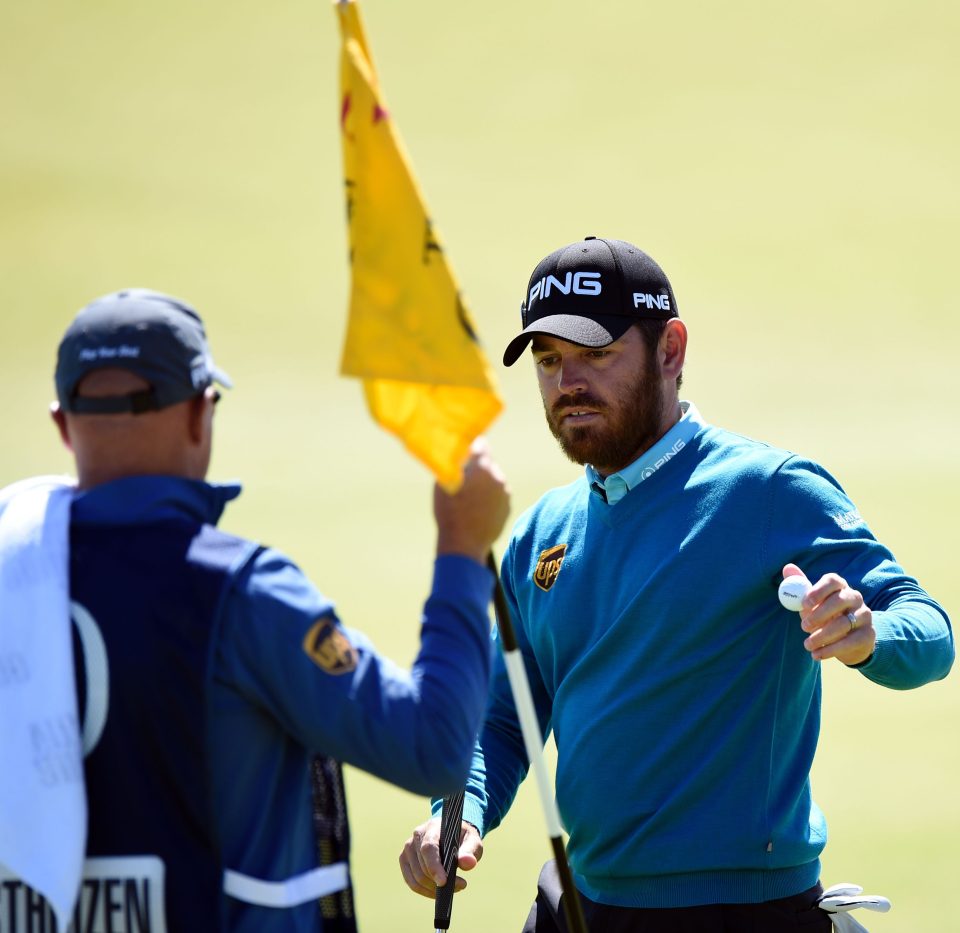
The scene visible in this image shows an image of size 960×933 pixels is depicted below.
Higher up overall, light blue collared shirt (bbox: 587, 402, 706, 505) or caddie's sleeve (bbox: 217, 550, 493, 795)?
light blue collared shirt (bbox: 587, 402, 706, 505)

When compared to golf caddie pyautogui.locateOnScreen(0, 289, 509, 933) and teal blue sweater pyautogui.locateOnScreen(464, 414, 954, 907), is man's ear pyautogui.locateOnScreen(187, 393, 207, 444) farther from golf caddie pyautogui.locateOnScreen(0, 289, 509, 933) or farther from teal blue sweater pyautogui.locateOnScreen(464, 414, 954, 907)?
teal blue sweater pyautogui.locateOnScreen(464, 414, 954, 907)

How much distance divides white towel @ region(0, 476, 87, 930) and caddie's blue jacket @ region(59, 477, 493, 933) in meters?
0.03

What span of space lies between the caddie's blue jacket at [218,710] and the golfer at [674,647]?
0.79 metres

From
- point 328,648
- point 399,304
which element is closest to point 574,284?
point 399,304

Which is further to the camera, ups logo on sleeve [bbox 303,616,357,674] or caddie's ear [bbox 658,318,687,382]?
caddie's ear [bbox 658,318,687,382]

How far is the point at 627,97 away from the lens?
14.4 metres

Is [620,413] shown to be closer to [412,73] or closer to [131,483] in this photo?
[131,483]

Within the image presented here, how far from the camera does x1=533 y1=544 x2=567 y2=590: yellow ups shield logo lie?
2.88m

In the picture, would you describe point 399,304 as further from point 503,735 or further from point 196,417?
point 503,735

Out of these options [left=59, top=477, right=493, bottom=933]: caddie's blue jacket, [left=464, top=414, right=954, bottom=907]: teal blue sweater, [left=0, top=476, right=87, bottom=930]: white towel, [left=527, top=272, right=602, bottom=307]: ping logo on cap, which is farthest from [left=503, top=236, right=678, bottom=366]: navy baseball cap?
[left=0, top=476, right=87, bottom=930]: white towel

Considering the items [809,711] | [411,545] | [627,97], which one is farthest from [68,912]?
[627,97]

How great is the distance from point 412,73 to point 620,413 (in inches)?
478

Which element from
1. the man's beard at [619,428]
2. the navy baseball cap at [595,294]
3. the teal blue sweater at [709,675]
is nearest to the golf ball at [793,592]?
the teal blue sweater at [709,675]

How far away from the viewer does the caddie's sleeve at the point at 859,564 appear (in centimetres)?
251
